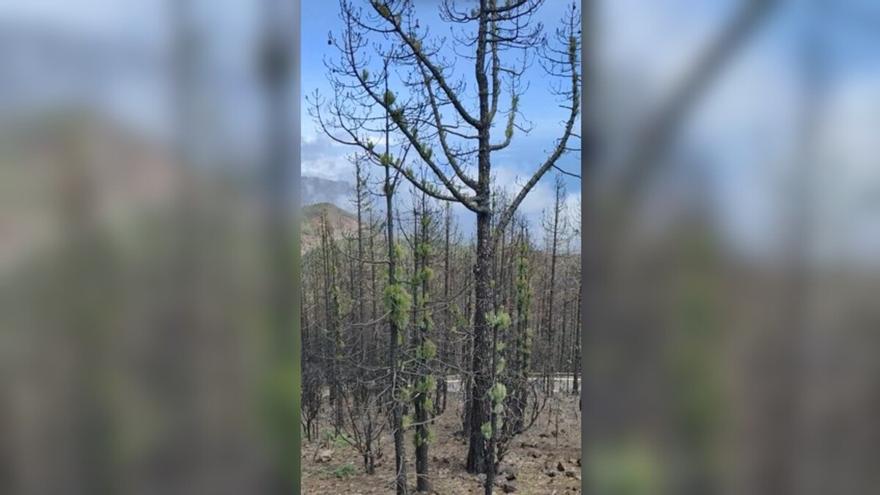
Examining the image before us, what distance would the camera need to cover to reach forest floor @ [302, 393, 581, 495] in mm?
1816

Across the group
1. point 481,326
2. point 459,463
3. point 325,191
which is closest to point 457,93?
point 325,191

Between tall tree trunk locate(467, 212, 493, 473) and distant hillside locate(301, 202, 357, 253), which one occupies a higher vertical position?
distant hillside locate(301, 202, 357, 253)

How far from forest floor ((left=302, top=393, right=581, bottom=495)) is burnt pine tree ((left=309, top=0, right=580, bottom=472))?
0.96ft

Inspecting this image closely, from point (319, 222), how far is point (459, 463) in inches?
39.2

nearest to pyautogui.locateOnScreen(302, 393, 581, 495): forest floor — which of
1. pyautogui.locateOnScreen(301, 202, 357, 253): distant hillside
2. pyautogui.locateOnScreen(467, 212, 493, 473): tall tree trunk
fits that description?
pyautogui.locateOnScreen(467, 212, 493, 473): tall tree trunk

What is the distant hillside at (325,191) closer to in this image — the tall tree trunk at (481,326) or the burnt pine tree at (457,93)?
the burnt pine tree at (457,93)

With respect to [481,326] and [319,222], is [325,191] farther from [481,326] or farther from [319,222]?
[481,326]

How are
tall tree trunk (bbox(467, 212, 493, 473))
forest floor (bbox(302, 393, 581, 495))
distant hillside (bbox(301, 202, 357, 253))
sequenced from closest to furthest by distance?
distant hillside (bbox(301, 202, 357, 253)) < tall tree trunk (bbox(467, 212, 493, 473)) < forest floor (bbox(302, 393, 581, 495))

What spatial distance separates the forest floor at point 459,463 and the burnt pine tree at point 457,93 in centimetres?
29

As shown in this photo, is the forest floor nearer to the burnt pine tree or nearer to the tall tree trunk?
the tall tree trunk

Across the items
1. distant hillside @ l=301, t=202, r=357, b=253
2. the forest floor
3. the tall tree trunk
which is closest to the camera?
distant hillside @ l=301, t=202, r=357, b=253

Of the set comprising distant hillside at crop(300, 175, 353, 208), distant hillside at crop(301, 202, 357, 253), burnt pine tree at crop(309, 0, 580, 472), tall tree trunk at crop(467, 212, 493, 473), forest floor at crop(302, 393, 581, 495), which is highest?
burnt pine tree at crop(309, 0, 580, 472)

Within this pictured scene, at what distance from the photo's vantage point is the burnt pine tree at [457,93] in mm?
1545
